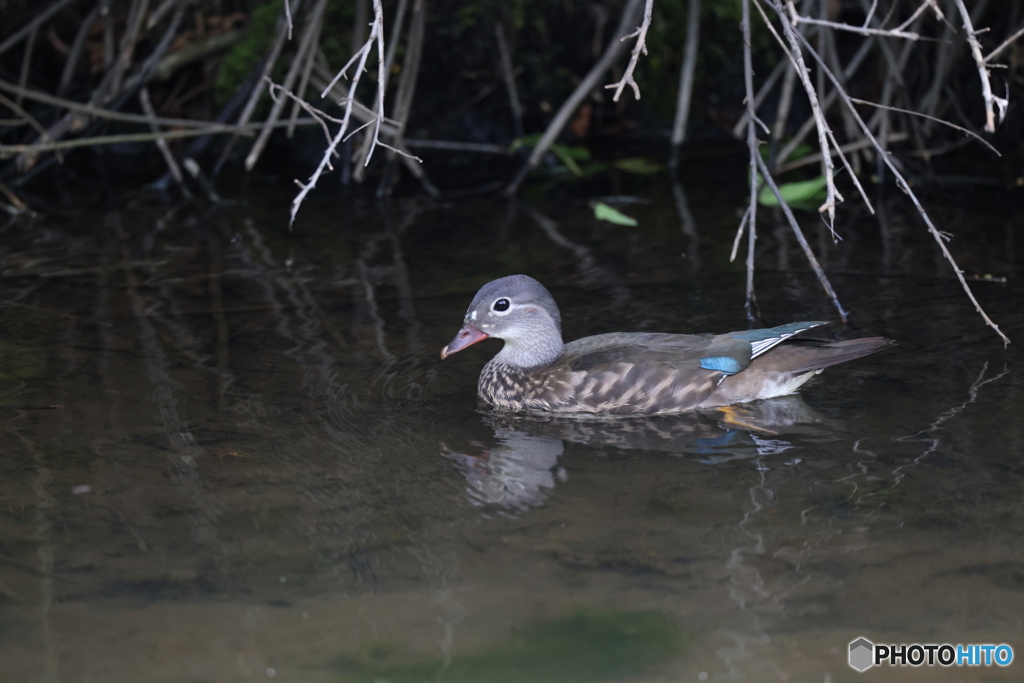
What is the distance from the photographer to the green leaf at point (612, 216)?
7314mm

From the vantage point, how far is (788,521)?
3.49 meters

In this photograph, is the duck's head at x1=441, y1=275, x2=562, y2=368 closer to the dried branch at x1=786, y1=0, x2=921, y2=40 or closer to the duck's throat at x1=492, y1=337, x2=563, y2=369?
the duck's throat at x1=492, y1=337, x2=563, y2=369

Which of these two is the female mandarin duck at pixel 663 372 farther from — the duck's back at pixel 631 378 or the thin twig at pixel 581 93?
the thin twig at pixel 581 93

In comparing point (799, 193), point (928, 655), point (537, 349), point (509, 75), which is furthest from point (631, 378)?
point (509, 75)

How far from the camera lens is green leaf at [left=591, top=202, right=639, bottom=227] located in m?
7.31

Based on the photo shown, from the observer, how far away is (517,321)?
493 cm

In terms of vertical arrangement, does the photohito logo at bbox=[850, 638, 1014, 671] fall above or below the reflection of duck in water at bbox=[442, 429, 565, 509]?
below

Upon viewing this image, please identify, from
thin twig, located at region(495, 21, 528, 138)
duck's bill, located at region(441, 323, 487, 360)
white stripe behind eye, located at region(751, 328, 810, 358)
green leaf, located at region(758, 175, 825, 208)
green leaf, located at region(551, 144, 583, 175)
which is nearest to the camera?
white stripe behind eye, located at region(751, 328, 810, 358)

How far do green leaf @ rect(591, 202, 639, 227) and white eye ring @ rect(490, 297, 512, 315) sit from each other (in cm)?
260

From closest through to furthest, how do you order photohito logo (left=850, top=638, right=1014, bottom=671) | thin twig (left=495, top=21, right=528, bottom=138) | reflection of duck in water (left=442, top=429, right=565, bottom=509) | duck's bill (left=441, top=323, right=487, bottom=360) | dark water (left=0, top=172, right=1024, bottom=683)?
photohito logo (left=850, top=638, right=1014, bottom=671) → dark water (left=0, top=172, right=1024, bottom=683) → reflection of duck in water (left=442, top=429, right=565, bottom=509) → duck's bill (left=441, top=323, right=487, bottom=360) → thin twig (left=495, top=21, right=528, bottom=138)

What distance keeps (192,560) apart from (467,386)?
6.17 ft

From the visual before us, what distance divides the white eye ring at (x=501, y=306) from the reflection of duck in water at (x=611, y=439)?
0.51m

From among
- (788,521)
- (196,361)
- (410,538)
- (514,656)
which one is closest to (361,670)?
(514,656)

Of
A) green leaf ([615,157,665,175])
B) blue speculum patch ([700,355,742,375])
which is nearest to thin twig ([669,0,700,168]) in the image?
green leaf ([615,157,665,175])
